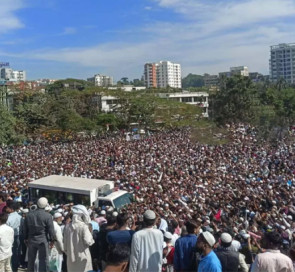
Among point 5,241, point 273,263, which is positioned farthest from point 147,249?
point 5,241

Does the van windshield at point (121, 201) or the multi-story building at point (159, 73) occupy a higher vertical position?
the multi-story building at point (159, 73)

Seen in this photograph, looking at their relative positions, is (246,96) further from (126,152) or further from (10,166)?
(10,166)

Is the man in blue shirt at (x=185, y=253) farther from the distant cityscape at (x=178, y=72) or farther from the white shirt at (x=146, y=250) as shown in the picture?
the distant cityscape at (x=178, y=72)

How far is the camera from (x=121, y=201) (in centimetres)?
1200

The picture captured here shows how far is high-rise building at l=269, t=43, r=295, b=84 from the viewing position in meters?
132

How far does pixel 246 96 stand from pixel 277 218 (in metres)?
33.5

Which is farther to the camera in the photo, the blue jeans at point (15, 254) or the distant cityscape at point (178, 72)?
the distant cityscape at point (178, 72)

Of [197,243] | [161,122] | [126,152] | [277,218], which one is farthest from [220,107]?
[197,243]

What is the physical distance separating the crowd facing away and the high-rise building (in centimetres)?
11151

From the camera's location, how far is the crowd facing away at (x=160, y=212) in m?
3.75

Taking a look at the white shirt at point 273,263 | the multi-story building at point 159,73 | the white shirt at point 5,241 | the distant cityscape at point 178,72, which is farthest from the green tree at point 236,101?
the multi-story building at point 159,73

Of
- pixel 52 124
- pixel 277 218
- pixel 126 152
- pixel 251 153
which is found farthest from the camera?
pixel 52 124

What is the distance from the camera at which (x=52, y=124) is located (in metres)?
37.9

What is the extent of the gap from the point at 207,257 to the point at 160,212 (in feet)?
20.6
